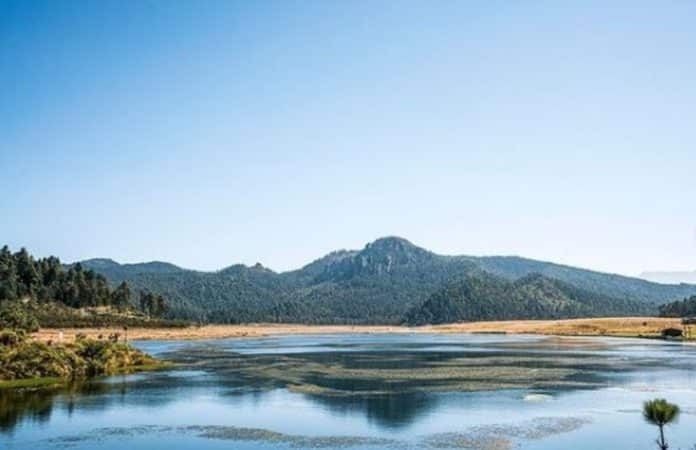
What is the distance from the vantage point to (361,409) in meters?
51.9

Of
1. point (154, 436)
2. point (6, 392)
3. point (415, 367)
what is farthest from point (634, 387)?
point (6, 392)

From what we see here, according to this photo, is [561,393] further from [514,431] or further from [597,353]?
[597,353]

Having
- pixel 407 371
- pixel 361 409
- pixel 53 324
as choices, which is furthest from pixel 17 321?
pixel 361 409

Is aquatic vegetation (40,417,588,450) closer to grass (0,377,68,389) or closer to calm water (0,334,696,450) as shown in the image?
calm water (0,334,696,450)

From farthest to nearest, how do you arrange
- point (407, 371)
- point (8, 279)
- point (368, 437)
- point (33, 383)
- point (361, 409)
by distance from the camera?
1. point (8, 279)
2. point (407, 371)
3. point (33, 383)
4. point (361, 409)
5. point (368, 437)

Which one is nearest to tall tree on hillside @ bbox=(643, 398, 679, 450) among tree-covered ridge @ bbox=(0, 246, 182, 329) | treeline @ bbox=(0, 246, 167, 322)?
tree-covered ridge @ bbox=(0, 246, 182, 329)

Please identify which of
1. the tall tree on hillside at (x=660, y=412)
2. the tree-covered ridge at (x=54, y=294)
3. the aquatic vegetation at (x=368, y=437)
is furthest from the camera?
the tree-covered ridge at (x=54, y=294)

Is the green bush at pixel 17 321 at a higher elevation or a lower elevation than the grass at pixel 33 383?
higher

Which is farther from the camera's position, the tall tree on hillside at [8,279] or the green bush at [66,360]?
the tall tree on hillside at [8,279]

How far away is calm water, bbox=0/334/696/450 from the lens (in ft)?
135

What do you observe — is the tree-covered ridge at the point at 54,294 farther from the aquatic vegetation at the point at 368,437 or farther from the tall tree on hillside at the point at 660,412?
the tall tree on hillside at the point at 660,412

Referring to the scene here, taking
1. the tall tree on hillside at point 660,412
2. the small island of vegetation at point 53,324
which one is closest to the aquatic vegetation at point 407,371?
the small island of vegetation at point 53,324

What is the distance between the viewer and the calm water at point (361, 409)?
135ft

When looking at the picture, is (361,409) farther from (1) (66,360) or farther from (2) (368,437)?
(1) (66,360)
